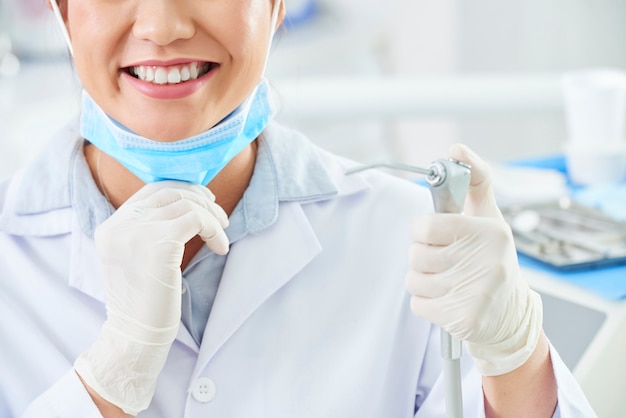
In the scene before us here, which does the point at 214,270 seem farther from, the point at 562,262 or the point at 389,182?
the point at 562,262

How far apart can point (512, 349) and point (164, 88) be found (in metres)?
0.52

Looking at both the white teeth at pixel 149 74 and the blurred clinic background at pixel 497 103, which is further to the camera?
the blurred clinic background at pixel 497 103

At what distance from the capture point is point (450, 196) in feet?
2.88

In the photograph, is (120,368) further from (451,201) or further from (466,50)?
(466,50)

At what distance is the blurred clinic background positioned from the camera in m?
1.45

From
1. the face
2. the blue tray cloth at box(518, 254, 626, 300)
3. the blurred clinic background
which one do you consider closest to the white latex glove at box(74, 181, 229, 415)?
the face

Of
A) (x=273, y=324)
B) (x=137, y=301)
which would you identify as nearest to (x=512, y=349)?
(x=273, y=324)

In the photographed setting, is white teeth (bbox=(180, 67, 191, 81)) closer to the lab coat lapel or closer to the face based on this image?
the face

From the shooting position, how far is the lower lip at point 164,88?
101 cm

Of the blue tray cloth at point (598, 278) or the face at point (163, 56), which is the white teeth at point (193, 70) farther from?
the blue tray cloth at point (598, 278)

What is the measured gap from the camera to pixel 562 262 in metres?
1.51

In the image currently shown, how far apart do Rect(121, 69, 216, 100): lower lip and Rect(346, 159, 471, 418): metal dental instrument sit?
0.25 meters

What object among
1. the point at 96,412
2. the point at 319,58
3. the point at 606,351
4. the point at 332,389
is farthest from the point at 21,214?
the point at 319,58

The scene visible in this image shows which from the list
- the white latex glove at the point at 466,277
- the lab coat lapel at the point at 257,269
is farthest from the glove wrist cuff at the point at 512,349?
the lab coat lapel at the point at 257,269
